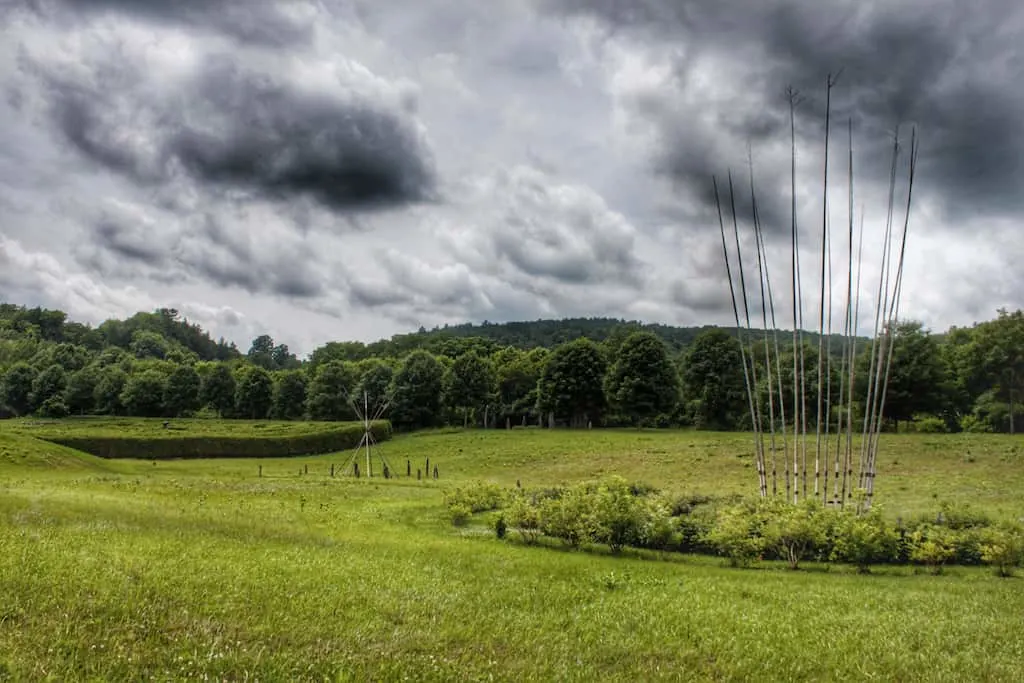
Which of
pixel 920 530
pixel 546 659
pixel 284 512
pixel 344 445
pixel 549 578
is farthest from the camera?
pixel 344 445

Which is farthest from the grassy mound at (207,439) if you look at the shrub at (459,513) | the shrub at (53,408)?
the shrub at (459,513)

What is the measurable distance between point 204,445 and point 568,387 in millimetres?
42790

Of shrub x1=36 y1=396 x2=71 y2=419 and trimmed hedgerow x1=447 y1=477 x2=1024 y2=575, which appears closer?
trimmed hedgerow x1=447 y1=477 x2=1024 y2=575

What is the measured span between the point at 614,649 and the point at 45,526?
12.2 m

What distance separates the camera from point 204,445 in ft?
210

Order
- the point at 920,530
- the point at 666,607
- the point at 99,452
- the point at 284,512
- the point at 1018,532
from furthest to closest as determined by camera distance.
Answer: the point at 99,452 < the point at 284,512 < the point at 920,530 < the point at 1018,532 < the point at 666,607

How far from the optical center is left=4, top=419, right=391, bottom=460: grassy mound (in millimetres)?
60156

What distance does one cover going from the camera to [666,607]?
1135cm

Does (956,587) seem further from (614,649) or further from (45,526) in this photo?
(45,526)

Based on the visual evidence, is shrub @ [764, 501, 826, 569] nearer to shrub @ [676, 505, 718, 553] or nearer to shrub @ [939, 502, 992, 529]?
shrub @ [676, 505, 718, 553]

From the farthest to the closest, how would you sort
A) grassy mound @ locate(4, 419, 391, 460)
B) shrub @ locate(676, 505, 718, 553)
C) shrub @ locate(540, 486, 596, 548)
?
grassy mound @ locate(4, 419, 391, 460) → shrub @ locate(676, 505, 718, 553) → shrub @ locate(540, 486, 596, 548)

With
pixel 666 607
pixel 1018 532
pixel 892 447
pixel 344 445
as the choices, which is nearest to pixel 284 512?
pixel 666 607

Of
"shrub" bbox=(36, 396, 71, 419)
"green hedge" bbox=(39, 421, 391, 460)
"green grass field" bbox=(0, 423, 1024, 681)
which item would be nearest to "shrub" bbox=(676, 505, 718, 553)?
"green grass field" bbox=(0, 423, 1024, 681)

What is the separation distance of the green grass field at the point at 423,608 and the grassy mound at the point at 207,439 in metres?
48.2
